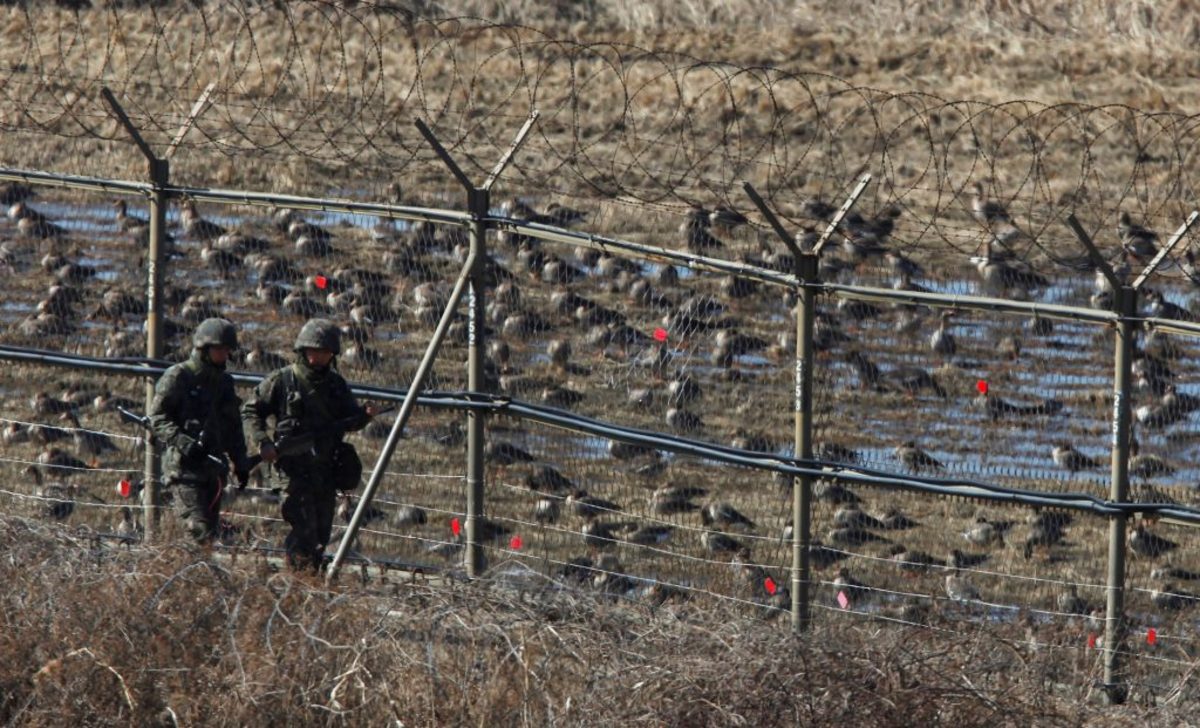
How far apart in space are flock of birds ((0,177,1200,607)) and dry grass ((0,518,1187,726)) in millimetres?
1687

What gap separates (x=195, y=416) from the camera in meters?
11.0

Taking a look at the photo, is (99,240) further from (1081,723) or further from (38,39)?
(38,39)

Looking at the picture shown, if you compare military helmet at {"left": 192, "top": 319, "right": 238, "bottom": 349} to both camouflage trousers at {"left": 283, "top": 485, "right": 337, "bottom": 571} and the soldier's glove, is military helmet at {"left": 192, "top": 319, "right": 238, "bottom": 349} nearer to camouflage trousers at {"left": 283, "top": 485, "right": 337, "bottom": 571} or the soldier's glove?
the soldier's glove

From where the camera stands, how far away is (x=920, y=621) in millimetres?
9820

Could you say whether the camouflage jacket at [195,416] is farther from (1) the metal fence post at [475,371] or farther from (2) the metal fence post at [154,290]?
(1) the metal fence post at [475,371]

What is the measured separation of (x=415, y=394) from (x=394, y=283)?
1.76 metres

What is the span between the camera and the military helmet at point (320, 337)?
35.8 feet

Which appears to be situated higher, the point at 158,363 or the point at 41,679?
the point at 158,363

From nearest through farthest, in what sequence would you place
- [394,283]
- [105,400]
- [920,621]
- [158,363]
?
[920,621] → [158,363] → [394,283] → [105,400]

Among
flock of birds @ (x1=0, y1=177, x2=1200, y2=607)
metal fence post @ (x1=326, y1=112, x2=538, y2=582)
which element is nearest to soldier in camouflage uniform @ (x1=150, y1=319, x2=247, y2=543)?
metal fence post @ (x1=326, y1=112, x2=538, y2=582)

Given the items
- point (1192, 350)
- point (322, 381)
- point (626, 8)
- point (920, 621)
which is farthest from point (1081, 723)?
point (626, 8)

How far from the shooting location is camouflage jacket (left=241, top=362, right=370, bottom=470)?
11.1m

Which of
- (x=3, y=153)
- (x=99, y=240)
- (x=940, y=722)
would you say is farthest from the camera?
(x=3, y=153)

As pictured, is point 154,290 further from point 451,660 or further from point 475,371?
point 451,660
